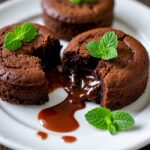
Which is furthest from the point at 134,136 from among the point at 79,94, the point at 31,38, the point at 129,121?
the point at 31,38

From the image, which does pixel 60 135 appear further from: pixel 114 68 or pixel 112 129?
pixel 114 68

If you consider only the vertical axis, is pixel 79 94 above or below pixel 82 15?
below

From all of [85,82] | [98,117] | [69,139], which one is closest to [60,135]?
[69,139]

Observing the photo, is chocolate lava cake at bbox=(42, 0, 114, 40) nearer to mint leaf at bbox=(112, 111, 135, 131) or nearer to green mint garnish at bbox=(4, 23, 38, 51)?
green mint garnish at bbox=(4, 23, 38, 51)

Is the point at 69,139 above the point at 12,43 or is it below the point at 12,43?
below

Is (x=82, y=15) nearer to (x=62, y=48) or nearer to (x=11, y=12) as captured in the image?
(x=62, y=48)
